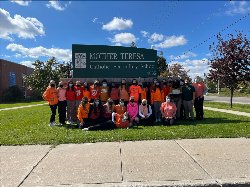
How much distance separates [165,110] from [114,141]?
12.7ft

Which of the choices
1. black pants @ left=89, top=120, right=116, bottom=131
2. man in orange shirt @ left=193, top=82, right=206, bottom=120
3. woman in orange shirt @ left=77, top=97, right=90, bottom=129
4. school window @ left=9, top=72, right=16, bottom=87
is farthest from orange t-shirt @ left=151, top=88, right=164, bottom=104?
school window @ left=9, top=72, right=16, bottom=87

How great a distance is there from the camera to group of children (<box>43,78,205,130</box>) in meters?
11.3

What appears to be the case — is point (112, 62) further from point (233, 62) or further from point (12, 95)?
point (12, 95)

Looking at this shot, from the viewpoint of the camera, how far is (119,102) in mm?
12336

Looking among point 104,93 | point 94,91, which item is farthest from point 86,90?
point 104,93

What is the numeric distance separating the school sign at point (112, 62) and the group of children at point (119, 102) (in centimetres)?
99

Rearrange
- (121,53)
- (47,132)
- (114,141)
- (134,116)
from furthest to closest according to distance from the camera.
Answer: (121,53), (134,116), (47,132), (114,141)

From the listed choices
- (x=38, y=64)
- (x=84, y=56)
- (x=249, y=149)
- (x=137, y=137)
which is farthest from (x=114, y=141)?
(x=38, y=64)

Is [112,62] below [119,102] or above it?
above

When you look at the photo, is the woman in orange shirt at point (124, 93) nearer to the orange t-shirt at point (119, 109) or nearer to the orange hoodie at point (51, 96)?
the orange t-shirt at point (119, 109)

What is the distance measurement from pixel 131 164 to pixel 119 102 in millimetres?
6142

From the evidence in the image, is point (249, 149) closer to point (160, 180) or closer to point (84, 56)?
point (160, 180)

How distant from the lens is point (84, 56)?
14.0 metres

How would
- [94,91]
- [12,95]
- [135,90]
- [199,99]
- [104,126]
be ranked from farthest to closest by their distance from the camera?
[12,95]
[199,99]
[135,90]
[94,91]
[104,126]
